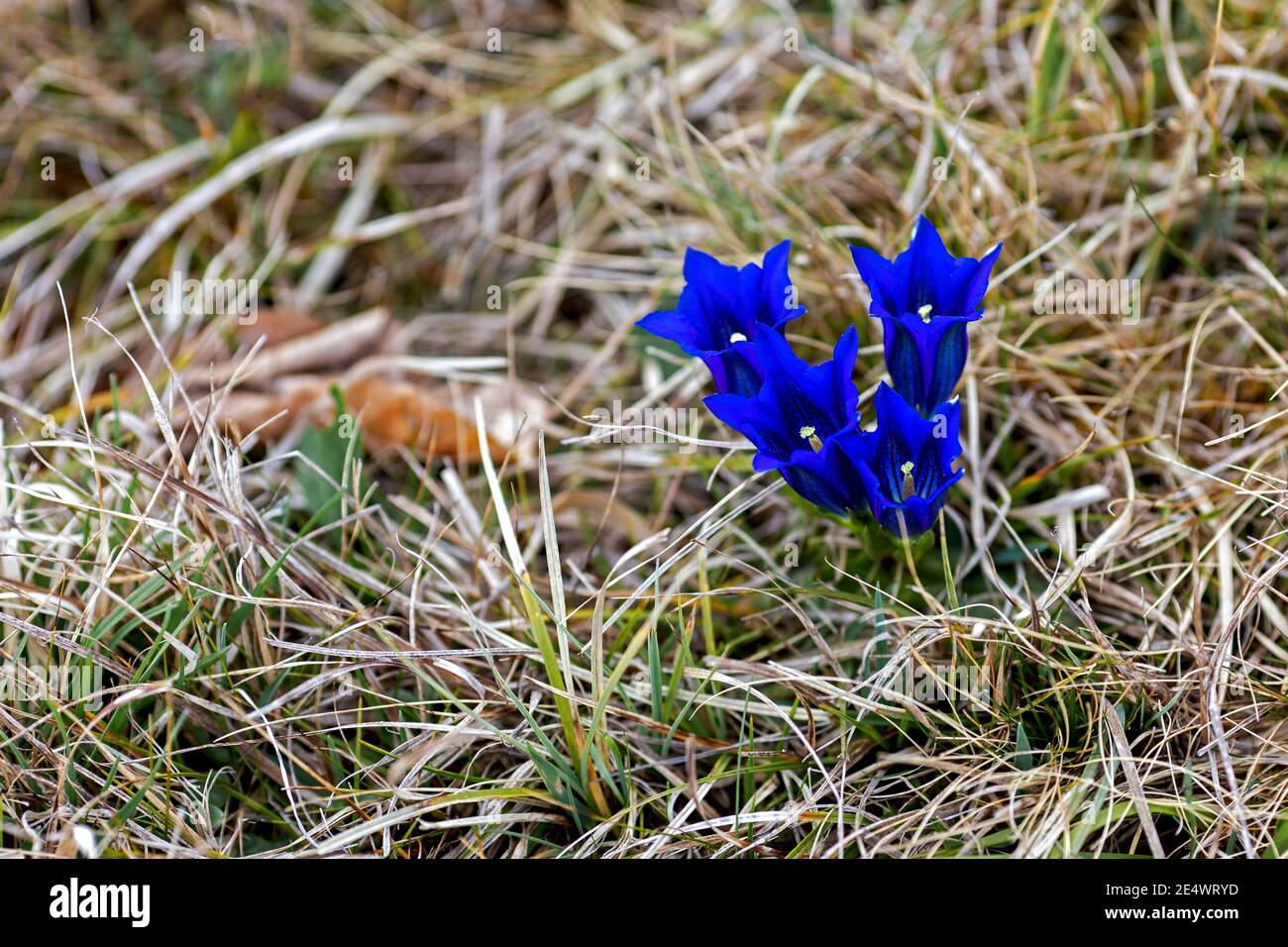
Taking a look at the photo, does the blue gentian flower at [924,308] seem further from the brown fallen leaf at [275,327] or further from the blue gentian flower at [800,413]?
the brown fallen leaf at [275,327]

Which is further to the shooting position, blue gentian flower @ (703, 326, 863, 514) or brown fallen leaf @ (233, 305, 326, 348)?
brown fallen leaf @ (233, 305, 326, 348)

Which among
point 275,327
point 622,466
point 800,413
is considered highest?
point 275,327

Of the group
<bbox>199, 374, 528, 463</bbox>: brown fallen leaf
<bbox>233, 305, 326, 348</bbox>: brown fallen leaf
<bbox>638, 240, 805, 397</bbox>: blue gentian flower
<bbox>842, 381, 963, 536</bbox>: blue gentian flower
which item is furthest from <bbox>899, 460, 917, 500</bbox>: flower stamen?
<bbox>233, 305, 326, 348</bbox>: brown fallen leaf

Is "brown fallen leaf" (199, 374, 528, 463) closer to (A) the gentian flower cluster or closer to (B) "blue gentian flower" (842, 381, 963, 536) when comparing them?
(A) the gentian flower cluster

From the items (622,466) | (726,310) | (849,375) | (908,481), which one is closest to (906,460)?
(908,481)

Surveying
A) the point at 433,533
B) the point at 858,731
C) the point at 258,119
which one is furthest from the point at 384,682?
the point at 258,119

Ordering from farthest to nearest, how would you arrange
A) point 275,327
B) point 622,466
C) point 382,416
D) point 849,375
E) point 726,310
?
point 275,327 → point 382,416 → point 622,466 → point 726,310 → point 849,375

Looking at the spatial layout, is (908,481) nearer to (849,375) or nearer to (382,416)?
→ (849,375)
